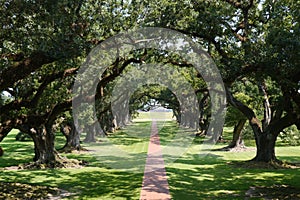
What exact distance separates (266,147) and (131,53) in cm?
→ 894

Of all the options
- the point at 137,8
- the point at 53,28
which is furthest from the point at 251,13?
the point at 53,28

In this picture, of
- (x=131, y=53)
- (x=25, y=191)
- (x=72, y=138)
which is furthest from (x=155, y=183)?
(x=72, y=138)

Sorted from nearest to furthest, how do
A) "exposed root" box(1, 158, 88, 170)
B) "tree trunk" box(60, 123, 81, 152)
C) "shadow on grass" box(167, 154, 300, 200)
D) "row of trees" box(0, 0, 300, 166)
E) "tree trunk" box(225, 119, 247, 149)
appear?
"row of trees" box(0, 0, 300, 166) → "shadow on grass" box(167, 154, 300, 200) → "exposed root" box(1, 158, 88, 170) → "tree trunk" box(60, 123, 81, 152) → "tree trunk" box(225, 119, 247, 149)

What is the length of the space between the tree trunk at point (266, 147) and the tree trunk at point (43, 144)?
11.4m

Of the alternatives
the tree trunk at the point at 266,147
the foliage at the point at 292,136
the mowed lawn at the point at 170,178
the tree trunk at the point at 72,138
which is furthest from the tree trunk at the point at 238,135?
the tree trunk at the point at 72,138

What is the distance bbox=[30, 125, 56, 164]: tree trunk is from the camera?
61.1 ft

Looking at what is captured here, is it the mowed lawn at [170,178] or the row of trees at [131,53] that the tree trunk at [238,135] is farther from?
the mowed lawn at [170,178]

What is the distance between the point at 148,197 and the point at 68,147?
1719 cm

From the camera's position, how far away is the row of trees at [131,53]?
9.52 meters

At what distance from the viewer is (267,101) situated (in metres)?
19.4

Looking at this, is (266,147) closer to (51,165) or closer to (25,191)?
(51,165)

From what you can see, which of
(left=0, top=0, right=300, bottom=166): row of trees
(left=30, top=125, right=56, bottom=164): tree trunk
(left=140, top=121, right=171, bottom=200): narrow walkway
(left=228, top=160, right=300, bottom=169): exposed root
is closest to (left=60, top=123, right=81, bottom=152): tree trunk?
A: (left=0, top=0, right=300, bottom=166): row of trees

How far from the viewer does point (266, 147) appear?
61.4ft

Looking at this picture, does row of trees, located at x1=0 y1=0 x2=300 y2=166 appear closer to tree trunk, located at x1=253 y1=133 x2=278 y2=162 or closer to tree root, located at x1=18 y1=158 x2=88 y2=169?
tree trunk, located at x1=253 y1=133 x2=278 y2=162
